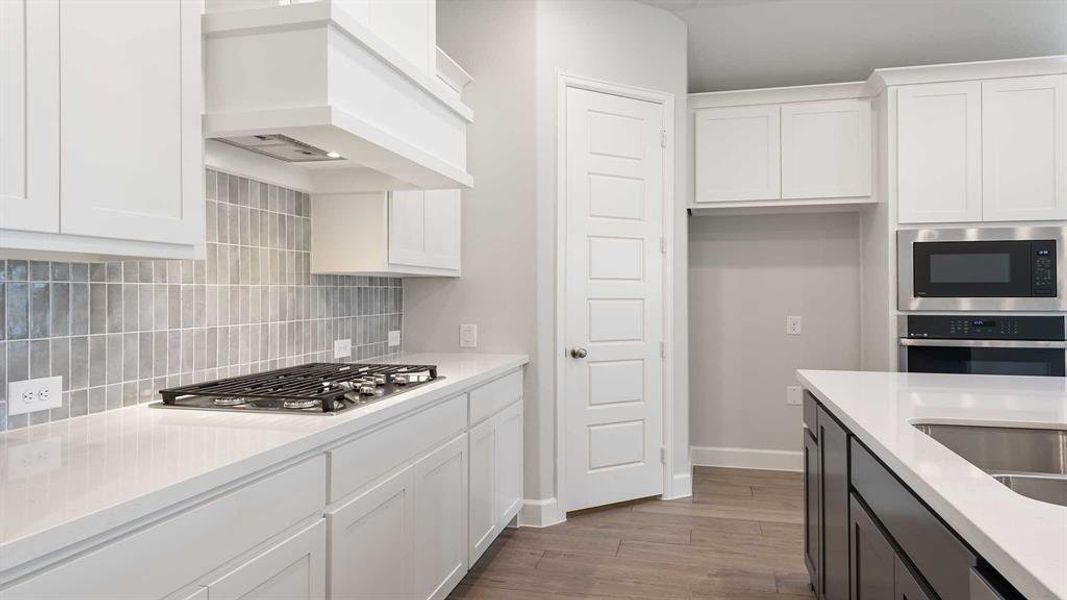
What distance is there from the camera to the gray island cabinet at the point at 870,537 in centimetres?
A: 101

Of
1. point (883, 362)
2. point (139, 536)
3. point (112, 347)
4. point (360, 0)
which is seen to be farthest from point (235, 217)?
point (883, 362)

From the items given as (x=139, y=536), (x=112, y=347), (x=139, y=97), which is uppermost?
(x=139, y=97)

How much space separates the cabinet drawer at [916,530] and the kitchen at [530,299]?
1 centimetres

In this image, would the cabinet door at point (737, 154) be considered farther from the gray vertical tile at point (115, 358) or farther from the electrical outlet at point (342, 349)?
the gray vertical tile at point (115, 358)

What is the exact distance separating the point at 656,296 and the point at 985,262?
1821 millimetres

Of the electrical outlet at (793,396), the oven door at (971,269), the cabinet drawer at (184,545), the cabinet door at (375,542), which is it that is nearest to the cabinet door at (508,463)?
the cabinet door at (375,542)

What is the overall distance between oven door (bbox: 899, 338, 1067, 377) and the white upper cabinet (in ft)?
12.2

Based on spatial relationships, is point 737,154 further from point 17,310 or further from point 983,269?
point 17,310

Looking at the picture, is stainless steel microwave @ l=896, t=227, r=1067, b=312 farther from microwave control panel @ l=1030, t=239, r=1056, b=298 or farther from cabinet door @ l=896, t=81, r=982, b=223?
cabinet door @ l=896, t=81, r=982, b=223

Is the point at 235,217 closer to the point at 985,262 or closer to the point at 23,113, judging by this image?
the point at 23,113

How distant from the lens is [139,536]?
103 centimetres

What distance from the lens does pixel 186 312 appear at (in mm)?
1987

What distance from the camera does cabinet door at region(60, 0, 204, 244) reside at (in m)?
1.24

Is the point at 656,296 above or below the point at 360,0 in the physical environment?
below
